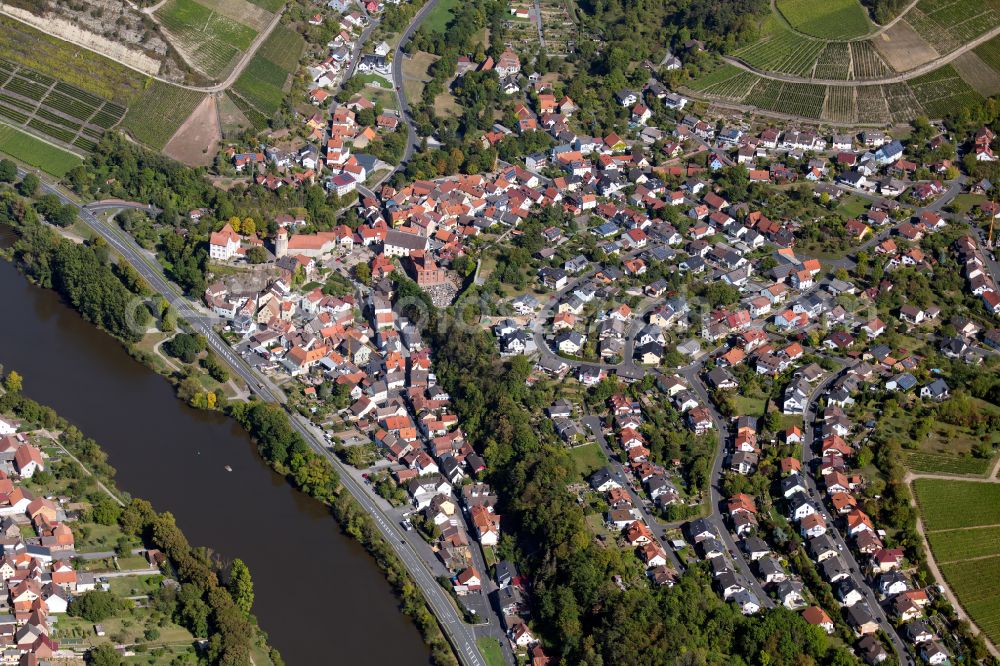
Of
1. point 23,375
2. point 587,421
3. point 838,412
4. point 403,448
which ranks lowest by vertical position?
point 23,375

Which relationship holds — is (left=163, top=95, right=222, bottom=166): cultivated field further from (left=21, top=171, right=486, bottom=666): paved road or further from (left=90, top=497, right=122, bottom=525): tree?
(left=90, top=497, right=122, bottom=525): tree

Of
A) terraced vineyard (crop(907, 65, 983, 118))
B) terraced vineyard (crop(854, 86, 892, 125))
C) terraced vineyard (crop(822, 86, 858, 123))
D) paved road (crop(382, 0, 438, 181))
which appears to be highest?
terraced vineyard (crop(907, 65, 983, 118))

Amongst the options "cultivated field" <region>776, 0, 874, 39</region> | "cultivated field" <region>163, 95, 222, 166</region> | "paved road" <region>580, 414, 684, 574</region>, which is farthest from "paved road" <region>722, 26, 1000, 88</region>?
"paved road" <region>580, 414, 684, 574</region>

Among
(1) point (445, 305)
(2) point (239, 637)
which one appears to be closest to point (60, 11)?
(1) point (445, 305)

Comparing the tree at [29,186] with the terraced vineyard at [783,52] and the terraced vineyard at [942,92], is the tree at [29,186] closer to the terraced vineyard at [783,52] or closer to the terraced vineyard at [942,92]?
the terraced vineyard at [783,52]

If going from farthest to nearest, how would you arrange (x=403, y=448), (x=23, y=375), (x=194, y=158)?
(x=194, y=158)
(x=23, y=375)
(x=403, y=448)

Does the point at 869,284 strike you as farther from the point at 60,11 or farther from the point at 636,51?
the point at 60,11

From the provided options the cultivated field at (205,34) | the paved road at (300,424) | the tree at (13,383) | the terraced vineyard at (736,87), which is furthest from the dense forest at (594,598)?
the terraced vineyard at (736,87)
